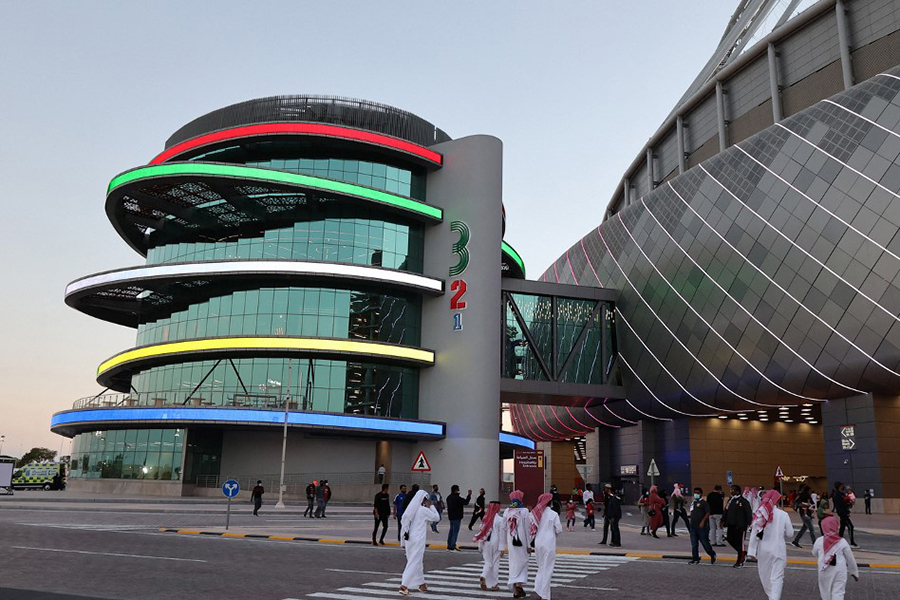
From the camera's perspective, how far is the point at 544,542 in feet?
41.5

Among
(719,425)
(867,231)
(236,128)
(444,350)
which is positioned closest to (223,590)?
(867,231)

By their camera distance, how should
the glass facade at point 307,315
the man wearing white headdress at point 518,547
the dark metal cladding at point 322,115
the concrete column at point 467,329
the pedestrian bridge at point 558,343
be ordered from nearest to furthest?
1. the man wearing white headdress at point 518,547
2. the concrete column at point 467,329
3. the glass facade at point 307,315
4. the pedestrian bridge at point 558,343
5. the dark metal cladding at point 322,115

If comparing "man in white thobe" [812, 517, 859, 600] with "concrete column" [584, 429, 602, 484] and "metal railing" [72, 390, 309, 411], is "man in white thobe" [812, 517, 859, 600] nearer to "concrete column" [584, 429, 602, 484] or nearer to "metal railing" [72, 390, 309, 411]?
"metal railing" [72, 390, 309, 411]

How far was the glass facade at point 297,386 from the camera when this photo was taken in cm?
5128

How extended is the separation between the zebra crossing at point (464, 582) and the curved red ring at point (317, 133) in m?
39.7

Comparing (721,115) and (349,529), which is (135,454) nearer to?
(349,529)

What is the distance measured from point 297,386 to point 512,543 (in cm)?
4004

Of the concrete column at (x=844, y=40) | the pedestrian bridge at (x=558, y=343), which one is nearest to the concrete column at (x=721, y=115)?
the concrete column at (x=844, y=40)

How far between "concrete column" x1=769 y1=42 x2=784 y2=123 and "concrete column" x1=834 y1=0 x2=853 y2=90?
475 cm

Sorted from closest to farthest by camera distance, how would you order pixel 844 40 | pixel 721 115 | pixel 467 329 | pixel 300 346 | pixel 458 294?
pixel 844 40 < pixel 300 346 < pixel 467 329 < pixel 458 294 < pixel 721 115

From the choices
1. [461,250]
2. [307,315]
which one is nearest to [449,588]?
[307,315]

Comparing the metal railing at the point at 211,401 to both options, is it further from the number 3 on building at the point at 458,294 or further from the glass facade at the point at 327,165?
the glass facade at the point at 327,165

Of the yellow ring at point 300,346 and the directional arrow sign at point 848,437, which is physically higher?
the yellow ring at point 300,346

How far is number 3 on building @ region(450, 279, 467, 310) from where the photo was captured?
2100 inches
